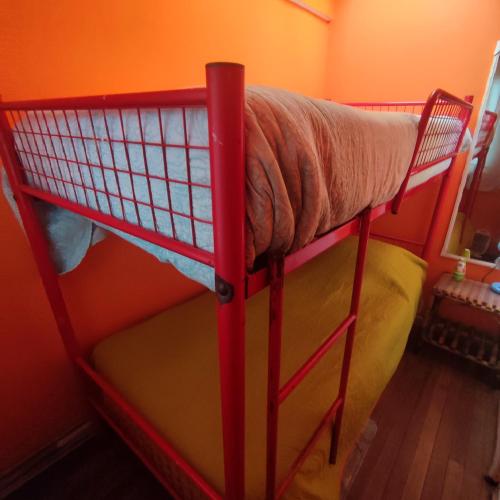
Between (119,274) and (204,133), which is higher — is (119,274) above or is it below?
below

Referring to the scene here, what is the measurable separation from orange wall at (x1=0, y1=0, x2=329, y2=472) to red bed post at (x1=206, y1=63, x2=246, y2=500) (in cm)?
109

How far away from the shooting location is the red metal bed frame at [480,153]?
74.5 inches

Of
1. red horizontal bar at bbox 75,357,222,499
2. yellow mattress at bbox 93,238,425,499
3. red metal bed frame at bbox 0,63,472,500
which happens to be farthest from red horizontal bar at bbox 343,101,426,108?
red horizontal bar at bbox 75,357,222,499

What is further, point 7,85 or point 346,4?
point 346,4

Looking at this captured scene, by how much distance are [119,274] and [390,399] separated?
1763mm

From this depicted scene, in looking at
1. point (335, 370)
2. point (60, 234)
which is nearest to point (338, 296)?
point (335, 370)

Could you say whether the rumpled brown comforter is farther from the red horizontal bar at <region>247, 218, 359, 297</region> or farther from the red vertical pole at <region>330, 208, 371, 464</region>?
the red vertical pole at <region>330, 208, 371, 464</region>

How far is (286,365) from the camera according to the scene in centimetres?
125

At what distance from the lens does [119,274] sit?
147cm

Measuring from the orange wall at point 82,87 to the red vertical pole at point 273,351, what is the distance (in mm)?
1104

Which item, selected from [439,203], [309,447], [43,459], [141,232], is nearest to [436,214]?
[439,203]

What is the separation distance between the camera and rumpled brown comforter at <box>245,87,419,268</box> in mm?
417

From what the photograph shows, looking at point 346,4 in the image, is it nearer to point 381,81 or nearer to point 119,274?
point 381,81

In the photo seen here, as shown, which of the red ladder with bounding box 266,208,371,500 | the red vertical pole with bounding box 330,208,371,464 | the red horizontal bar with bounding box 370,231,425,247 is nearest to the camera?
the red ladder with bounding box 266,208,371,500
